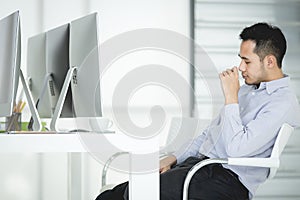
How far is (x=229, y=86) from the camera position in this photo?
2646mm

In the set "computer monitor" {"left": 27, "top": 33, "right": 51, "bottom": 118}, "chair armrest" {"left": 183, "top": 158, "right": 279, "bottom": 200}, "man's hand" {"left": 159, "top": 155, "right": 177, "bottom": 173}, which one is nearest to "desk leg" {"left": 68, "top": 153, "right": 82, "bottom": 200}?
"computer monitor" {"left": 27, "top": 33, "right": 51, "bottom": 118}

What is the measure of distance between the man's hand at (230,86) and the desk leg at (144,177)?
0.86m

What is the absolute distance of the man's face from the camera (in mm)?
2717

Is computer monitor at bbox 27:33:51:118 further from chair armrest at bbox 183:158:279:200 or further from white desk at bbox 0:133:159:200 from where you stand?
white desk at bbox 0:133:159:200

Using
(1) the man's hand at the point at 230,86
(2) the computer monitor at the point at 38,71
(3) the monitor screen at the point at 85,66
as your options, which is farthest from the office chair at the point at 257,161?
(2) the computer monitor at the point at 38,71

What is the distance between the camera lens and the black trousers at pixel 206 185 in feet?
8.18

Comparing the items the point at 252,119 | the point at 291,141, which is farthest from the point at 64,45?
the point at 291,141

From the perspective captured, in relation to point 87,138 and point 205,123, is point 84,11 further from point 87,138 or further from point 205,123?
point 87,138

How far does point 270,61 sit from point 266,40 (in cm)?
10

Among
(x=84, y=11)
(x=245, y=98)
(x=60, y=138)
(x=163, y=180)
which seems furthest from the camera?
(x=84, y=11)

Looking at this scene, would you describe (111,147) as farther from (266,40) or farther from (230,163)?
(266,40)

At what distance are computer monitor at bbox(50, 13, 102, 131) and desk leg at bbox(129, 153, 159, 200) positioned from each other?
1.60 feet

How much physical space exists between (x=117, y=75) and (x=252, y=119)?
2.00 metres

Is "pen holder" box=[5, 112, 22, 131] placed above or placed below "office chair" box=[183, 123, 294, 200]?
above
